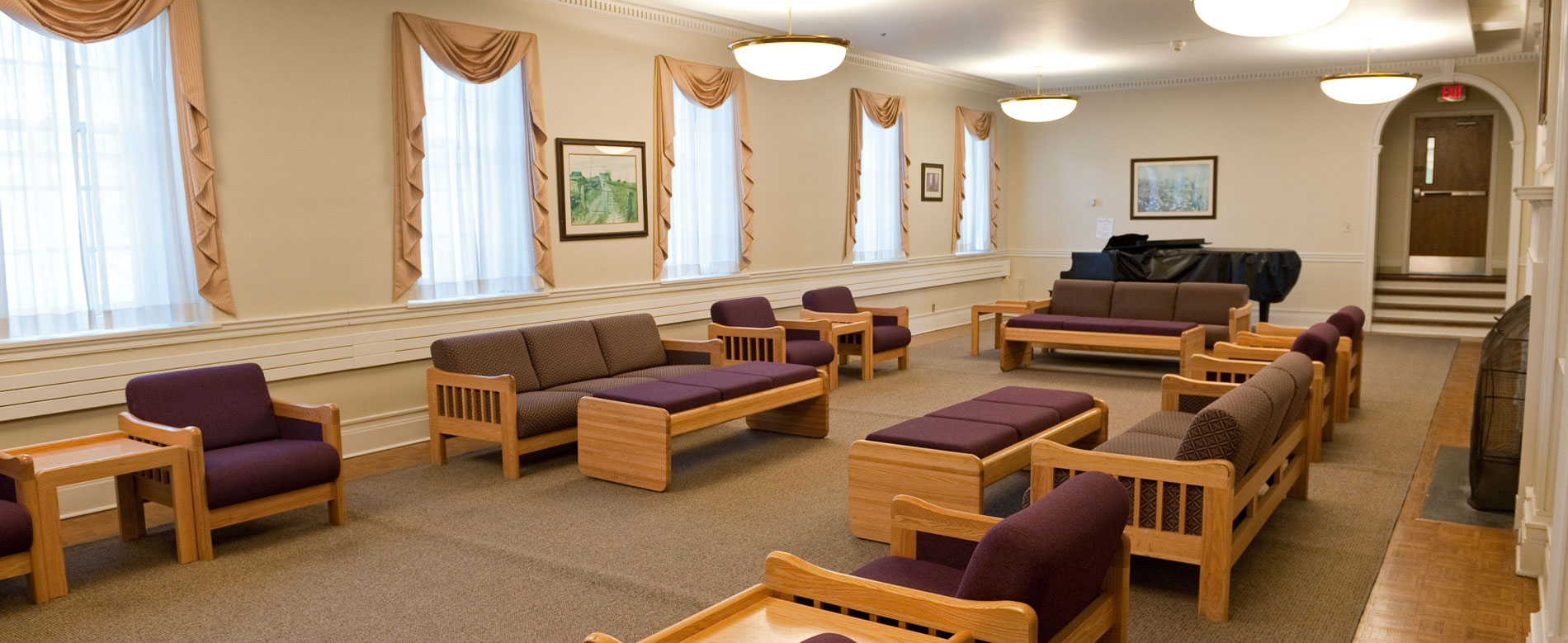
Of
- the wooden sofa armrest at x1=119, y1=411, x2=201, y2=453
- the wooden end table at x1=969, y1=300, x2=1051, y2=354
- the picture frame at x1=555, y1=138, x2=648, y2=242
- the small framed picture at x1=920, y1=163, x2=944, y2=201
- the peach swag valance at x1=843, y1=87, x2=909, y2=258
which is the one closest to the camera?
the wooden sofa armrest at x1=119, y1=411, x2=201, y2=453

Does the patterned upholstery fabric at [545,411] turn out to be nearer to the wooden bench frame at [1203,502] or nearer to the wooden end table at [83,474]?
the wooden end table at [83,474]

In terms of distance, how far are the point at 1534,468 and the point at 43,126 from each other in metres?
6.63

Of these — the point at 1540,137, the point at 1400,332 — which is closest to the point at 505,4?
the point at 1540,137

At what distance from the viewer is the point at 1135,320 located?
9.07 metres

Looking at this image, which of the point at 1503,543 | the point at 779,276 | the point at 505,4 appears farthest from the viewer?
the point at 779,276

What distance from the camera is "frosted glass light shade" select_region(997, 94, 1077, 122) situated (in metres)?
9.76

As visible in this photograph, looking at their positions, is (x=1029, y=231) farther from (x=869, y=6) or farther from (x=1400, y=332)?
(x=869, y=6)

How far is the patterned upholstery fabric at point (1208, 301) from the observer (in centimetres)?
884

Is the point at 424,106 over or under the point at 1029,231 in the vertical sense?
over

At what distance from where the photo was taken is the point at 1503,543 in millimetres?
4277

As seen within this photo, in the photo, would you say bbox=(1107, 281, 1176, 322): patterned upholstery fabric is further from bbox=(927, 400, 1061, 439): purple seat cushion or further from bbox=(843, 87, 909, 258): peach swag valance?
bbox=(927, 400, 1061, 439): purple seat cushion

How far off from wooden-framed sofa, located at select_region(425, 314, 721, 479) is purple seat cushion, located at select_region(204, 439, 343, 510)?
1034mm

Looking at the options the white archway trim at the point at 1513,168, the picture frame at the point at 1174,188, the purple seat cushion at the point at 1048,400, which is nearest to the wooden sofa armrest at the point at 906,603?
the purple seat cushion at the point at 1048,400

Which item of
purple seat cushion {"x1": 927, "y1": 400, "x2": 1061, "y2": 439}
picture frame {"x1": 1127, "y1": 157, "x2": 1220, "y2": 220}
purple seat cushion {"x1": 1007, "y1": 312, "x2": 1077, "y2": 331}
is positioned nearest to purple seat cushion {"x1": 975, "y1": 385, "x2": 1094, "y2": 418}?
purple seat cushion {"x1": 927, "y1": 400, "x2": 1061, "y2": 439}
